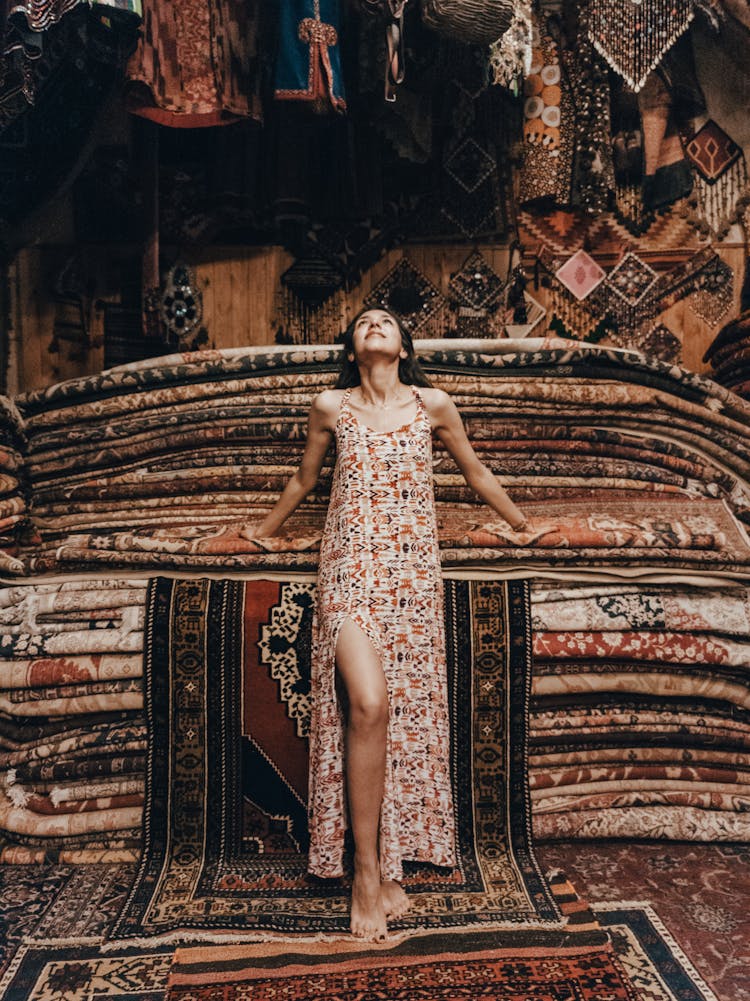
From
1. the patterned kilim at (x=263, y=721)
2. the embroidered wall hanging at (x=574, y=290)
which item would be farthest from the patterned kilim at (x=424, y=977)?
the embroidered wall hanging at (x=574, y=290)

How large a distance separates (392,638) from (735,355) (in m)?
1.98

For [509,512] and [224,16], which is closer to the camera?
[509,512]

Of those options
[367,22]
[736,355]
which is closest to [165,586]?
[367,22]

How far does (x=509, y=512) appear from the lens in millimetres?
2227

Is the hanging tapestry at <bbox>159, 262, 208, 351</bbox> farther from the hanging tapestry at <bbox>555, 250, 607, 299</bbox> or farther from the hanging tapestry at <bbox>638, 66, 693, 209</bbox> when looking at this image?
the hanging tapestry at <bbox>638, 66, 693, 209</bbox>

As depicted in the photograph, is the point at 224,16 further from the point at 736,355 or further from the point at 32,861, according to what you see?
the point at 32,861

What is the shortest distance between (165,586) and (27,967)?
967 millimetres

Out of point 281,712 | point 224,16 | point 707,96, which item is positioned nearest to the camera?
point 281,712

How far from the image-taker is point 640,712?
7.52 ft

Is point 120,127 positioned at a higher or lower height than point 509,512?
higher

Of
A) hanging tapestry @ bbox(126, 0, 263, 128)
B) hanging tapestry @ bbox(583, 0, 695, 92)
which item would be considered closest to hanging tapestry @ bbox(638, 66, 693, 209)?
hanging tapestry @ bbox(583, 0, 695, 92)

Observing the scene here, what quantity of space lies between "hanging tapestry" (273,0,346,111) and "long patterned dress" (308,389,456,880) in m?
1.09

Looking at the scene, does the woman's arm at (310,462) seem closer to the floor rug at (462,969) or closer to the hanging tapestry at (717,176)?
the floor rug at (462,969)

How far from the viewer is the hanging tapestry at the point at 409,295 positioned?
3473 millimetres
